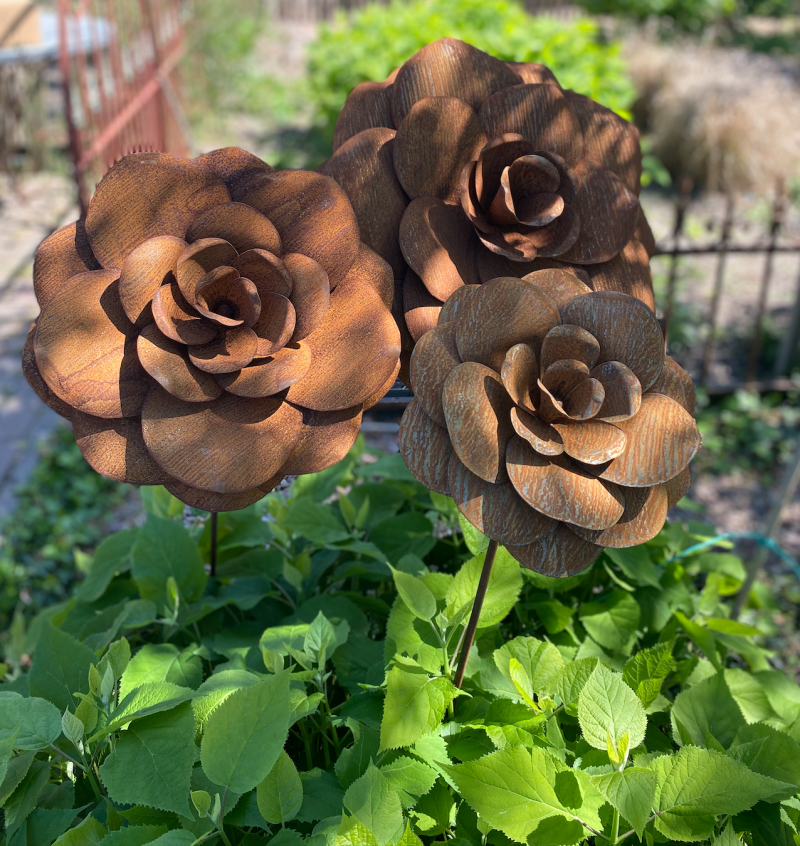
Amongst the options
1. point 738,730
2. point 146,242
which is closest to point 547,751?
point 738,730

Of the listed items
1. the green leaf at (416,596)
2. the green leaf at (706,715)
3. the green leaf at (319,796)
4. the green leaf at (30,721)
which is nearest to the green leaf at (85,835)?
the green leaf at (30,721)

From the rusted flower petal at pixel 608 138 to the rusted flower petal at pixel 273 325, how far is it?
1.49 ft

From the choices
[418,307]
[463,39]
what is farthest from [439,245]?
[463,39]

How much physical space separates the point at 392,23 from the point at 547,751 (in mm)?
6571

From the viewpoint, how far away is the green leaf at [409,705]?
0.92 meters

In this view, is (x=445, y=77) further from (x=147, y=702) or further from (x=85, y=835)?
(x=85, y=835)

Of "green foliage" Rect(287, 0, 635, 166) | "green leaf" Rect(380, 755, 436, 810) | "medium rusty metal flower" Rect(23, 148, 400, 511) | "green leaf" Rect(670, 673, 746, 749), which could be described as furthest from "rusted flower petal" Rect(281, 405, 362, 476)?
"green foliage" Rect(287, 0, 635, 166)

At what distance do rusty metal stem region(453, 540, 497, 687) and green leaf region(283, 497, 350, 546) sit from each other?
1.14ft

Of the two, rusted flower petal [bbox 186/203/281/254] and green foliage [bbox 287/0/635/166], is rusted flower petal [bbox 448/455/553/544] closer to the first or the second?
rusted flower petal [bbox 186/203/281/254]

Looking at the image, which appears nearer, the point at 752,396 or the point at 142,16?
the point at 752,396

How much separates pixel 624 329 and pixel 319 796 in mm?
708

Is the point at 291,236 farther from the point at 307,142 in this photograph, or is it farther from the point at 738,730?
the point at 307,142

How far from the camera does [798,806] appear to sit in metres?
0.98

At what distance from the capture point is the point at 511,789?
2.84 feet
